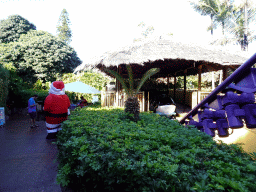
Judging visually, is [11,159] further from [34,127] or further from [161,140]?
[34,127]

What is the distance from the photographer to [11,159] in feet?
14.8

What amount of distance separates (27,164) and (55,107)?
1656 millimetres

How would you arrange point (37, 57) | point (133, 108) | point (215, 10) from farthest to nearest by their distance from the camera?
point (215, 10) → point (37, 57) → point (133, 108)

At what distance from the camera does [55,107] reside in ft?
17.3

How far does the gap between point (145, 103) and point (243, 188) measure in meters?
8.68

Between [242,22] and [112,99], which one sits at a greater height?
[242,22]

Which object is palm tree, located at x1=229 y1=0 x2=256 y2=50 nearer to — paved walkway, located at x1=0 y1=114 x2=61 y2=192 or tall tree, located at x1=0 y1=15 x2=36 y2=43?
paved walkway, located at x1=0 y1=114 x2=61 y2=192

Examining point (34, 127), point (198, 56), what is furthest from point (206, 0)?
point (34, 127)

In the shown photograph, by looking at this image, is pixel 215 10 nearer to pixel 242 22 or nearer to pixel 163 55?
pixel 242 22

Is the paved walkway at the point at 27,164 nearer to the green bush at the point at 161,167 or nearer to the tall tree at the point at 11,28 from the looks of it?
the green bush at the point at 161,167

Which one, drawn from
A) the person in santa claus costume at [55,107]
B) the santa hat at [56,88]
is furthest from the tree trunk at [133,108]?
the santa hat at [56,88]

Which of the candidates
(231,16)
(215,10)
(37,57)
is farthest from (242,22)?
(37,57)

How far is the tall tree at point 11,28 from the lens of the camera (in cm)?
2397

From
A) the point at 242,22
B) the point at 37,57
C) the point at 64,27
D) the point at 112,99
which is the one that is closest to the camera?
the point at 112,99
